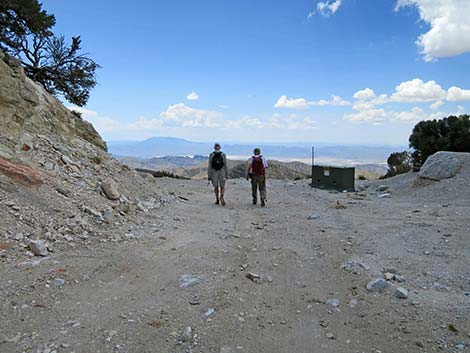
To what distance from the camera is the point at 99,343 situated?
3.16m

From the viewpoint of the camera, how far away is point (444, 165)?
45.5ft

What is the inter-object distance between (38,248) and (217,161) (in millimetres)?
6585

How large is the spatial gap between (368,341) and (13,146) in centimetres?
765

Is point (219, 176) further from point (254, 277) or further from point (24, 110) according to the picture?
point (254, 277)

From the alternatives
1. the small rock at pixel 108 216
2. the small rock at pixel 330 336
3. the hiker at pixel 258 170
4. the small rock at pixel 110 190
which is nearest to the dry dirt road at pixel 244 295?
the small rock at pixel 330 336

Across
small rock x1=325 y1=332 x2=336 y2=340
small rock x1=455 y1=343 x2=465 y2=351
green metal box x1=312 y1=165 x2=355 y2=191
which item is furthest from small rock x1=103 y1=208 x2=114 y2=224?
green metal box x1=312 y1=165 x2=355 y2=191

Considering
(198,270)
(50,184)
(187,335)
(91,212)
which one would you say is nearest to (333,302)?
(187,335)

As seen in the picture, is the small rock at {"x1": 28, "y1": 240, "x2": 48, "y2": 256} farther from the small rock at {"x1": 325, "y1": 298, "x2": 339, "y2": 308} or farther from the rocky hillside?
the small rock at {"x1": 325, "y1": 298, "x2": 339, "y2": 308}

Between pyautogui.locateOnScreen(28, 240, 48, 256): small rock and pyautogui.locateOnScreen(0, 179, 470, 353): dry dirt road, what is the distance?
0.61ft

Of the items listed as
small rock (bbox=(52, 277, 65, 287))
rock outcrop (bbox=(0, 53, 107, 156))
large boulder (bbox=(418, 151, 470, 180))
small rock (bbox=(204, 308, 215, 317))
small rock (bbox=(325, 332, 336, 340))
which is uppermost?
rock outcrop (bbox=(0, 53, 107, 156))

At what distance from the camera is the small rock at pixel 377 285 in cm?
422

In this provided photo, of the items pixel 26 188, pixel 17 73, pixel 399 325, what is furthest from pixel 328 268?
pixel 17 73

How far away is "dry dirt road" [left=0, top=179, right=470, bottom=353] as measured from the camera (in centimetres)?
323

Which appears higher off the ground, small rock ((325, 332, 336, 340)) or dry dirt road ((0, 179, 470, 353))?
dry dirt road ((0, 179, 470, 353))
